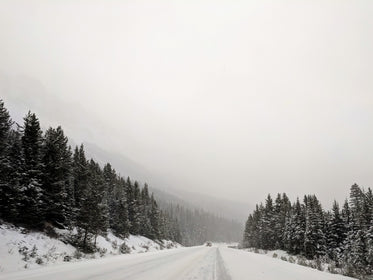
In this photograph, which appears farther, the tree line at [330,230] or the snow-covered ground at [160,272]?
the tree line at [330,230]

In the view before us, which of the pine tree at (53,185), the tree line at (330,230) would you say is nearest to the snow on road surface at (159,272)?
the pine tree at (53,185)

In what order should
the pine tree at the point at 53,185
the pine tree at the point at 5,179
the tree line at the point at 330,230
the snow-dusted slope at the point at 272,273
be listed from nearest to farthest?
the snow-dusted slope at the point at 272,273
the pine tree at the point at 5,179
the pine tree at the point at 53,185
the tree line at the point at 330,230

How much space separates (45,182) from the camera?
28219 mm

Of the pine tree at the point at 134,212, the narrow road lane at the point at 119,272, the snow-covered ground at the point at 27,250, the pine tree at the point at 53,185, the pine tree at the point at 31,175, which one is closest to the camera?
the narrow road lane at the point at 119,272

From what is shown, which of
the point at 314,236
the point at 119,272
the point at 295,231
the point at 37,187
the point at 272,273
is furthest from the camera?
the point at 295,231

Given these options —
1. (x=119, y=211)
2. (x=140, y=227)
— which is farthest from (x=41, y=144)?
(x=140, y=227)

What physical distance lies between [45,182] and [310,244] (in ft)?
163

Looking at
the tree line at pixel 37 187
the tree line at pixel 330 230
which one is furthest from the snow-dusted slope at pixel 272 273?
the tree line at pixel 330 230

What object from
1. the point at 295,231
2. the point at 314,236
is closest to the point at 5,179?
the point at 314,236

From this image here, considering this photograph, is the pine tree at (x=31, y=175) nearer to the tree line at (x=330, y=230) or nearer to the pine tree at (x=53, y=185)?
the pine tree at (x=53, y=185)

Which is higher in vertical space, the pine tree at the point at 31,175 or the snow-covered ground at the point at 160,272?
the pine tree at the point at 31,175

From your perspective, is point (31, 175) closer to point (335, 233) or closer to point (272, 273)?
point (272, 273)

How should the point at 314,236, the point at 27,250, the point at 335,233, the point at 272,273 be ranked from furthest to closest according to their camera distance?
1. the point at 335,233
2. the point at 314,236
3. the point at 27,250
4. the point at 272,273

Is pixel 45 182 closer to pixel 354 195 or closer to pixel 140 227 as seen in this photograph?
pixel 140 227
